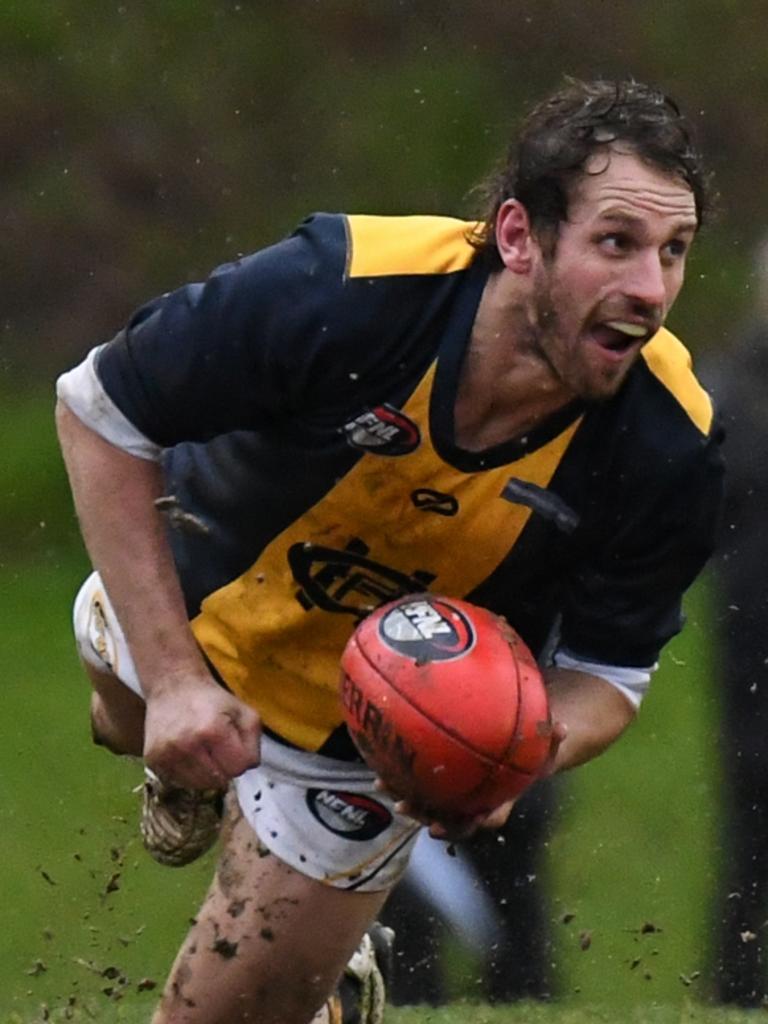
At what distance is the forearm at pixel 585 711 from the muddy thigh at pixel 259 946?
20.5 inches

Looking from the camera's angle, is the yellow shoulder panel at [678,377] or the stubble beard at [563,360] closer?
the stubble beard at [563,360]

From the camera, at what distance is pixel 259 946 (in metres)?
4.72

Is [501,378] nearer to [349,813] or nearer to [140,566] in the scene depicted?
[140,566]

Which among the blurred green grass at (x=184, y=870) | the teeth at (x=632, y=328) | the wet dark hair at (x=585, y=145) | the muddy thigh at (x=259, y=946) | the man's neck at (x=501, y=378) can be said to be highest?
the wet dark hair at (x=585, y=145)

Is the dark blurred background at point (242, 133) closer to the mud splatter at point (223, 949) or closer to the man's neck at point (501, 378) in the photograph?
the mud splatter at point (223, 949)

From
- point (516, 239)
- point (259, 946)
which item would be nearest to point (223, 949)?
point (259, 946)

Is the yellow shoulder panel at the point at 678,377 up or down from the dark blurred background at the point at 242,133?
up

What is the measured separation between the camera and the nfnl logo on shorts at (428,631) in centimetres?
417

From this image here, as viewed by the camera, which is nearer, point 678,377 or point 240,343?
point 240,343

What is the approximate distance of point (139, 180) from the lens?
14.0 m

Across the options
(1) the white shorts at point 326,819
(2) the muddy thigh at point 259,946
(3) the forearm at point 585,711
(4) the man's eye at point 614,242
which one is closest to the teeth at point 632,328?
(4) the man's eye at point 614,242

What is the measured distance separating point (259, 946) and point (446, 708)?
32.2 inches

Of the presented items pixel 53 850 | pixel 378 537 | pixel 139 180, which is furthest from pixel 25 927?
pixel 139 180

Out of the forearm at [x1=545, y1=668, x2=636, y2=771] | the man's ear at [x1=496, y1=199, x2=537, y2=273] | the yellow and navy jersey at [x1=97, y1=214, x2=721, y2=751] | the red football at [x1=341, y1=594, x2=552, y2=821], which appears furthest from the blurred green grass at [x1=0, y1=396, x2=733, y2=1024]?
the man's ear at [x1=496, y1=199, x2=537, y2=273]
